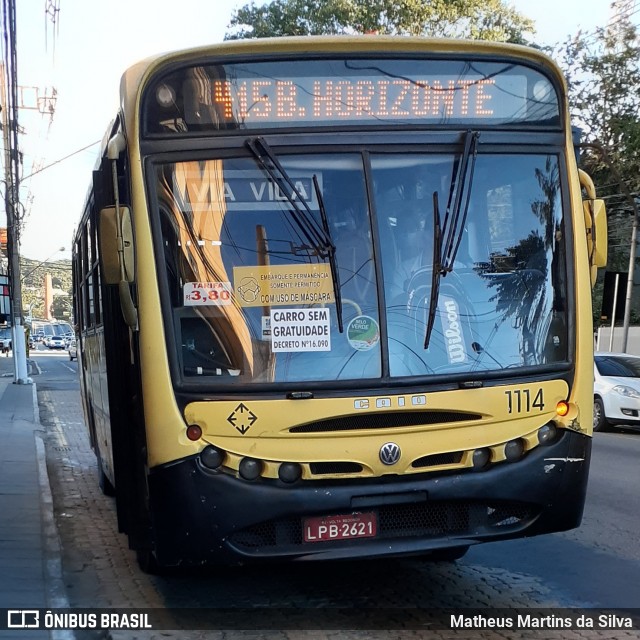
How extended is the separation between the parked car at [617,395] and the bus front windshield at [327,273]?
10895mm

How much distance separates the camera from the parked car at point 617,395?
15.6 metres

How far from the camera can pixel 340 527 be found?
15.7ft

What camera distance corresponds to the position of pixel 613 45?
28672mm

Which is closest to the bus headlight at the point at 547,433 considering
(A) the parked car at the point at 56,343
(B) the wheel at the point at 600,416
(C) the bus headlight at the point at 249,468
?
(C) the bus headlight at the point at 249,468

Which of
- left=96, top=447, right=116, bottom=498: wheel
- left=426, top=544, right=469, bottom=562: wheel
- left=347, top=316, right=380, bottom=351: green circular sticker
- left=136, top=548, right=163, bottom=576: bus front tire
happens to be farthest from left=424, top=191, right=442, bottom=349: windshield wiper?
left=96, top=447, right=116, bottom=498: wheel

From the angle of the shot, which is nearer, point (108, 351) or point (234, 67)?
point (234, 67)

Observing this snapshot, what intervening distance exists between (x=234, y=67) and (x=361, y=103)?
0.72m

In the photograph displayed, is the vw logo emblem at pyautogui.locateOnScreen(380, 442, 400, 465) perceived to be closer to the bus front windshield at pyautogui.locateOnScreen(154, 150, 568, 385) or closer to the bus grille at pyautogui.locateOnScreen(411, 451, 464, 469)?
the bus grille at pyautogui.locateOnScreen(411, 451, 464, 469)

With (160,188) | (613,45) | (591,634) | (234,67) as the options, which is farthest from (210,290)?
(613,45)

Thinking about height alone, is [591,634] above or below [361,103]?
below

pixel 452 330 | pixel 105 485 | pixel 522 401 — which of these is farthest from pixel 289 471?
pixel 105 485

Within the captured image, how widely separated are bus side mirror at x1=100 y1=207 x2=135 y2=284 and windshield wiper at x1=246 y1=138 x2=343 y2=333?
770 millimetres

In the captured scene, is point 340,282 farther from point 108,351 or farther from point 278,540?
point 108,351

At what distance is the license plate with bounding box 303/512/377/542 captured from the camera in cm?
476
